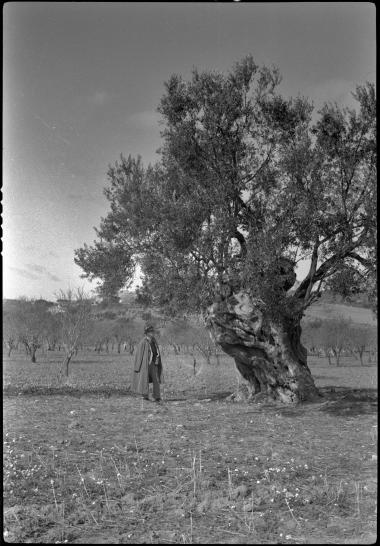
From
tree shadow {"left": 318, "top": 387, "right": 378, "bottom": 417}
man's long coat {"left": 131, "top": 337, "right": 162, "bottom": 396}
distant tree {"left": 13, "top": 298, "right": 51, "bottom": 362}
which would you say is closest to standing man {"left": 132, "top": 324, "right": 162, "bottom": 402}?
man's long coat {"left": 131, "top": 337, "right": 162, "bottom": 396}

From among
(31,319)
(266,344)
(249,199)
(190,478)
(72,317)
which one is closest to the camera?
(190,478)

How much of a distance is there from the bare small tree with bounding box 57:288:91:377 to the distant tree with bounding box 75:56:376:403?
1107 centimetres

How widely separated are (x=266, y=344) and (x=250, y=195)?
169 inches

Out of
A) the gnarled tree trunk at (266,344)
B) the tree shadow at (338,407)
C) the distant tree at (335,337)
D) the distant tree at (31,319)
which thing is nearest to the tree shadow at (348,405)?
the tree shadow at (338,407)

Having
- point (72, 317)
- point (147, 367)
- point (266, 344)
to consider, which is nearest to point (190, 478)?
point (147, 367)

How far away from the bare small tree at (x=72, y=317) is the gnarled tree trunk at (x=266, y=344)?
10778mm

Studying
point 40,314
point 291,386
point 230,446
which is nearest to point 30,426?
point 230,446

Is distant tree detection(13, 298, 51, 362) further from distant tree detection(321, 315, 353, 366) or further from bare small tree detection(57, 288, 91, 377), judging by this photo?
distant tree detection(321, 315, 353, 366)

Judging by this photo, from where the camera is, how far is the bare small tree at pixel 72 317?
77.3 feet

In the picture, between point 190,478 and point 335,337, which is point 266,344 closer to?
point 190,478

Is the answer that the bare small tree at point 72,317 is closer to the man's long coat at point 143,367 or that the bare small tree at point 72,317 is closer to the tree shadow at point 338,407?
the man's long coat at point 143,367

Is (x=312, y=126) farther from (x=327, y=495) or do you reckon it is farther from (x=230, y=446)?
(x=327, y=495)

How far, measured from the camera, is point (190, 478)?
19.5 ft

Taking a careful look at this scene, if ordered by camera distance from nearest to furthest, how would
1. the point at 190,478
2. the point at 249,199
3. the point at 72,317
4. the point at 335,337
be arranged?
the point at 190,478, the point at 249,199, the point at 72,317, the point at 335,337
